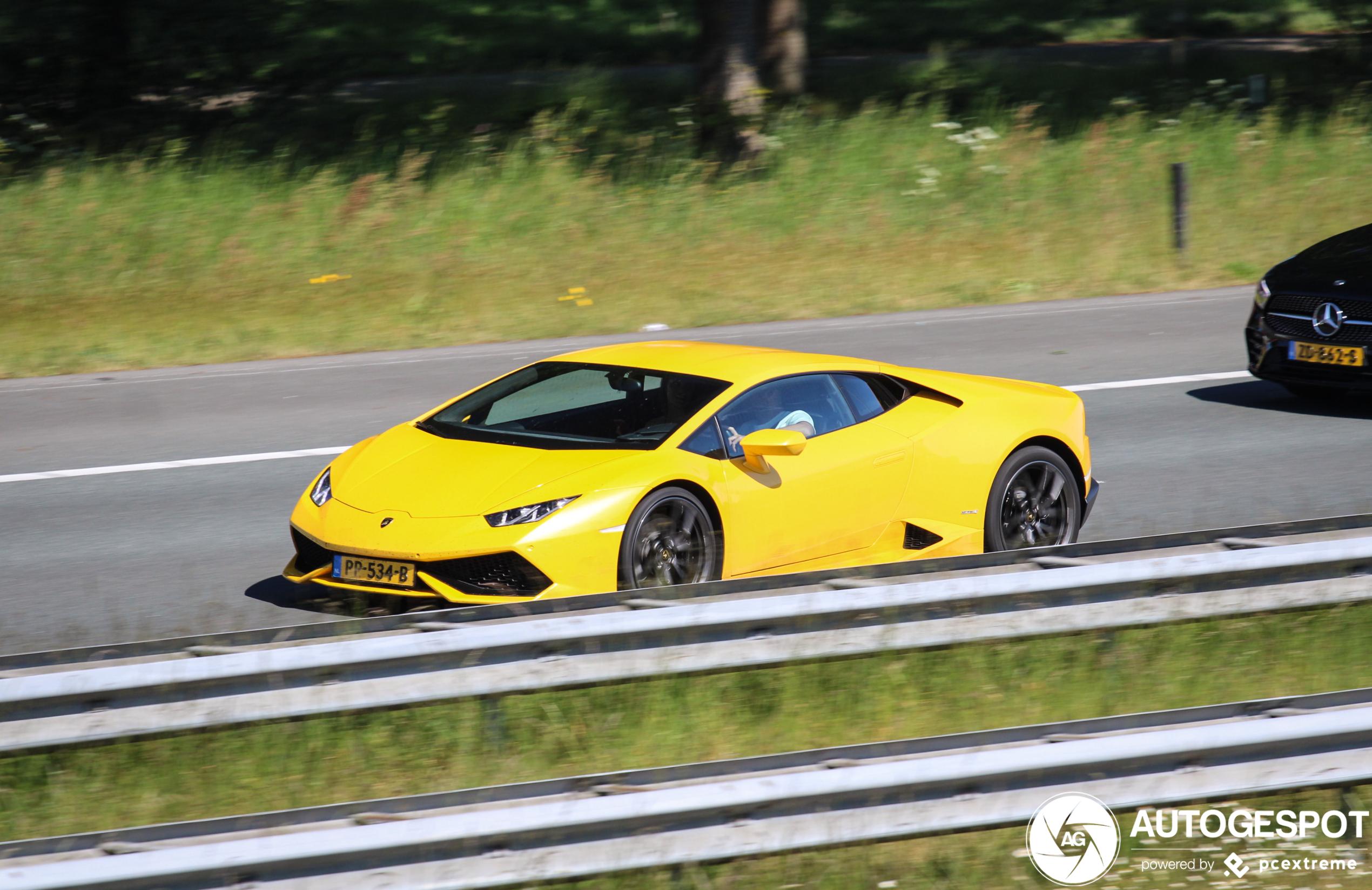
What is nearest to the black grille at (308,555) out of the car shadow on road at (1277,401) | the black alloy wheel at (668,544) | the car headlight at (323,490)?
the car headlight at (323,490)

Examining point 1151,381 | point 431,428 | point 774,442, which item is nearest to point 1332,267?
point 1151,381

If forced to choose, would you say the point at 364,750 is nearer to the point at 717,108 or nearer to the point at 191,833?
the point at 191,833

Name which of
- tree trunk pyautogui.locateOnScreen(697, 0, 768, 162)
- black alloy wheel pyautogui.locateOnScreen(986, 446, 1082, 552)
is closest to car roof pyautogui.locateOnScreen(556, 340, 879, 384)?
black alloy wheel pyautogui.locateOnScreen(986, 446, 1082, 552)

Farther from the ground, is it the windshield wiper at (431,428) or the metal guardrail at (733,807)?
the windshield wiper at (431,428)

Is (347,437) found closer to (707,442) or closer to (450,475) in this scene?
(450,475)

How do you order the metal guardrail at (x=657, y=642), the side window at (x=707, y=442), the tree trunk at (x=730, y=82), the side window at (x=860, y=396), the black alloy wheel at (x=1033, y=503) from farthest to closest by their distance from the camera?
the tree trunk at (x=730, y=82) → the black alloy wheel at (x=1033, y=503) → the side window at (x=860, y=396) → the side window at (x=707, y=442) → the metal guardrail at (x=657, y=642)

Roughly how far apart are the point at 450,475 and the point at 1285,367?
7.27 m

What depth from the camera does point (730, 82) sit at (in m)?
20.9

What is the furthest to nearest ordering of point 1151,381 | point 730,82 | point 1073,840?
1. point 730,82
2. point 1151,381
3. point 1073,840

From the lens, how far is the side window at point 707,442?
267 inches

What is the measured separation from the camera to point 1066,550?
5496 mm

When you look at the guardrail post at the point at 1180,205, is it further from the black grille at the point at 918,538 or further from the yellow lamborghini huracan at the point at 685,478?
the black grille at the point at 918,538

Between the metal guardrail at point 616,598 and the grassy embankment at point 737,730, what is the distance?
0.41 m

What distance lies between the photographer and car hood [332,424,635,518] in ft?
21.2
